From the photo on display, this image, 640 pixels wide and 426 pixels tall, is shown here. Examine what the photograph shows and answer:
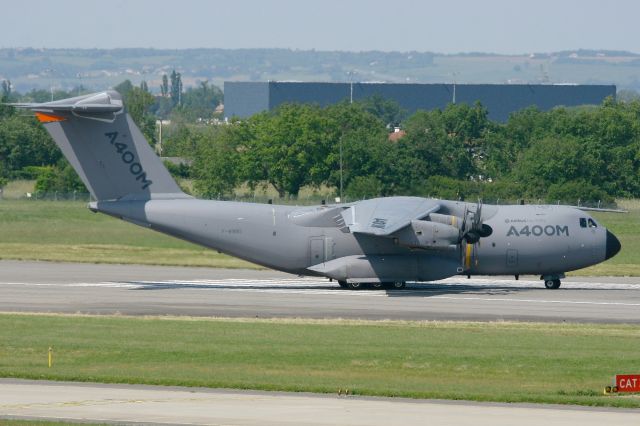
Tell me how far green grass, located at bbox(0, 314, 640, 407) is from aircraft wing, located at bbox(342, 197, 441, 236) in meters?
7.01

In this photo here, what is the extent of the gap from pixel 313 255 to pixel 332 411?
23.1m

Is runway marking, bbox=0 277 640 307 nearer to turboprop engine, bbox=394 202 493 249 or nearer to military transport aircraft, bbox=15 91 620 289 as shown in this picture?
military transport aircraft, bbox=15 91 620 289

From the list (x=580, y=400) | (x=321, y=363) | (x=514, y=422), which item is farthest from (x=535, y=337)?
(x=514, y=422)

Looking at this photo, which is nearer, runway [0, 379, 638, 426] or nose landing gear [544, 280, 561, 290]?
runway [0, 379, 638, 426]

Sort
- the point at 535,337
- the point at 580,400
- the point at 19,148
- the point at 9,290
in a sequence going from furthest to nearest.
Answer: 1. the point at 19,148
2. the point at 9,290
3. the point at 535,337
4. the point at 580,400

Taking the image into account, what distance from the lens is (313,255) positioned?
44312mm

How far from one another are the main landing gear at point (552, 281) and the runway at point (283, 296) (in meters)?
0.27

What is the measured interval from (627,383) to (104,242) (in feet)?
133

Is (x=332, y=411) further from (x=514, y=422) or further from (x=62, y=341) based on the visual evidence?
(x=62, y=341)

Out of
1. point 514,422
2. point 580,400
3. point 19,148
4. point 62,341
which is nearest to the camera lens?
point 514,422

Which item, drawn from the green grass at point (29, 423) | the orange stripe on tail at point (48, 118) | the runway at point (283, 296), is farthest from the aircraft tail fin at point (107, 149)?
the green grass at point (29, 423)

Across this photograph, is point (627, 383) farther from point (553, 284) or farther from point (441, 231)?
point (553, 284)

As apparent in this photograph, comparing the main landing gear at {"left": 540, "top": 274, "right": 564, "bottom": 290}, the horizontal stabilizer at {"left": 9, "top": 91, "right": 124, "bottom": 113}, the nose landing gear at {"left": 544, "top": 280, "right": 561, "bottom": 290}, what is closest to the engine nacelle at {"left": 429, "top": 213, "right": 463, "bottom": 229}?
the main landing gear at {"left": 540, "top": 274, "right": 564, "bottom": 290}

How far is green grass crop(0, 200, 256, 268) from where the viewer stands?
180ft
